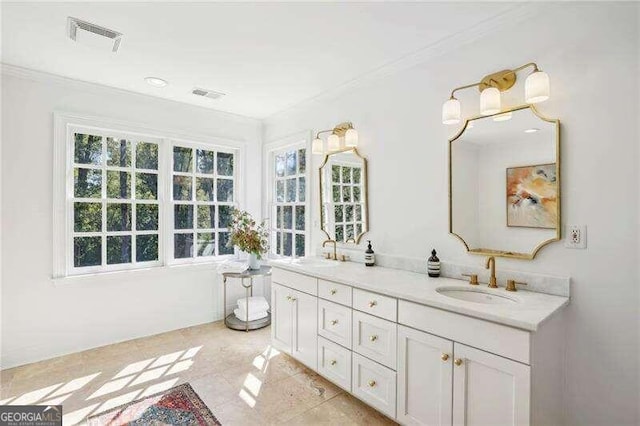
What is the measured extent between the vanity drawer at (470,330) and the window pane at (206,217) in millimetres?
2837

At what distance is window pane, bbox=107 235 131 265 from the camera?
337 centimetres

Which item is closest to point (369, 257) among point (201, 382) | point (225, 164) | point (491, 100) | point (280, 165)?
point (491, 100)

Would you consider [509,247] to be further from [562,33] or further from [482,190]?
[562,33]

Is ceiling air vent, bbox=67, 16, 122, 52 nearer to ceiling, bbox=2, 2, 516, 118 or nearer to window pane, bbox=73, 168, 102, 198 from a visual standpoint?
ceiling, bbox=2, 2, 516, 118

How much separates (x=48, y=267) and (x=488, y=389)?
3642mm

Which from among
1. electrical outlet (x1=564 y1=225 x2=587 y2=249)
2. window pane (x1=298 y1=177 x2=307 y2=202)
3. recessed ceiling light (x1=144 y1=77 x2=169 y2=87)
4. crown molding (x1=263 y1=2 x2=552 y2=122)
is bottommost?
electrical outlet (x1=564 y1=225 x2=587 y2=249)

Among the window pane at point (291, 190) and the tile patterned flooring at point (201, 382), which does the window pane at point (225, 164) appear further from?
the tile patterned flooring at point (201, 382)

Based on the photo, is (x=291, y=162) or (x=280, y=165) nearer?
(x=291, y=162)

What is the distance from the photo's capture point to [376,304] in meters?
2.08

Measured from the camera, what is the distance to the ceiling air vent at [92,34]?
2128 mm

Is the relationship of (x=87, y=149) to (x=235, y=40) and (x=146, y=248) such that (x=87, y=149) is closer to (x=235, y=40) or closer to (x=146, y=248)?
(x=146, y=248)

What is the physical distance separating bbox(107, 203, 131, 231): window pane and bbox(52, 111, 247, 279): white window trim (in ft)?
1.04

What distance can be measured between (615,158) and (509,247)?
70 cm

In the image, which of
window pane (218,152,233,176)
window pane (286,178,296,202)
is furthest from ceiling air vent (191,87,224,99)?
window pane (286,178,296,202)
